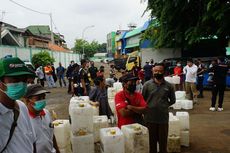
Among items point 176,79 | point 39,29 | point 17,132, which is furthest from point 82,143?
point 39,29

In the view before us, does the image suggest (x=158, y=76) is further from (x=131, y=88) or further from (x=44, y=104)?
(x=44, y=104)

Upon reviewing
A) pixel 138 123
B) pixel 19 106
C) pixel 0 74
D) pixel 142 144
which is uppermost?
pixel 0 74

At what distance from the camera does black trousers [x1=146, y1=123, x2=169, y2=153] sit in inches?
185

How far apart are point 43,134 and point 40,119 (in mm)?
151

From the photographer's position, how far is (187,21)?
20859 mm

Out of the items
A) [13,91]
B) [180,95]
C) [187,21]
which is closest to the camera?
[13,91]

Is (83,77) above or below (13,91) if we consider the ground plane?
below

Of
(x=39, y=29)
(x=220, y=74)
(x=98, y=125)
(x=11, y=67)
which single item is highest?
(x=39, y=29)

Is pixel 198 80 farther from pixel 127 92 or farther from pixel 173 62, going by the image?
pixel 127 92

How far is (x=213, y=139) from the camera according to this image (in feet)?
22.7

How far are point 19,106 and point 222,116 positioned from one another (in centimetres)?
798

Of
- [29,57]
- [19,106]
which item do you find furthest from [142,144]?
[29,57]

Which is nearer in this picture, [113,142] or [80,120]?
[113,142]

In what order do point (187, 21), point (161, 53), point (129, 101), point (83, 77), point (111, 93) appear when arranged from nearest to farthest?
point (129, 101) < point (111, 93) < point (83, 77) < point (187, 21) < point (161, 53)
